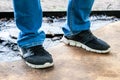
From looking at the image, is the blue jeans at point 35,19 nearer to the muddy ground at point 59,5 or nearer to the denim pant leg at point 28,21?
the denim pant leg at point 28,21

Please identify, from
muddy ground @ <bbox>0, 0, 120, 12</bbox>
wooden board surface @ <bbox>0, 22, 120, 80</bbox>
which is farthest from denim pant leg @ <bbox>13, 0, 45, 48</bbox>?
muddy ground @ <bbox>0, 0, 120, 12</bbox>

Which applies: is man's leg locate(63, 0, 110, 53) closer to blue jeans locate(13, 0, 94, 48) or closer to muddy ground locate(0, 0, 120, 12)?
blue jeans locate(13, 0, 94, 48)

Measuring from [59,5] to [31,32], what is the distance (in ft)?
3.39

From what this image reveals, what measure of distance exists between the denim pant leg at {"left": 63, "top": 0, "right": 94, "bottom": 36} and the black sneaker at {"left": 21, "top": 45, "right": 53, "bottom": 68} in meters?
0.28

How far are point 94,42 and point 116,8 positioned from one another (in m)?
0.81

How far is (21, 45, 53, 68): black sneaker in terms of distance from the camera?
1.70 m

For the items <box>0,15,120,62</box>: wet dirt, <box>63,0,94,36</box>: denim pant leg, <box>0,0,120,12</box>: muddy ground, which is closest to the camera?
<box>63,0,94,36</box>: denim pant leg

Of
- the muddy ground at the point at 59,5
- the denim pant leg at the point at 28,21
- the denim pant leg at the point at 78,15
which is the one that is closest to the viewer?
the denim pant leg at the point at 28,21

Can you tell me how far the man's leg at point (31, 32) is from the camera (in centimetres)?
161

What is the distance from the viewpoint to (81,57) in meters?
1.88

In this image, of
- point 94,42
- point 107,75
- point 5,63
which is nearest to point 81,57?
point 94,42

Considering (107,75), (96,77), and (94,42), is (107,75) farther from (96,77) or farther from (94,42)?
(94,42)

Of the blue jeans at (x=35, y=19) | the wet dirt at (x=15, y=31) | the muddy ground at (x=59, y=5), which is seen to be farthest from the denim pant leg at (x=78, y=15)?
the muddy ground at (x=59, y=5)

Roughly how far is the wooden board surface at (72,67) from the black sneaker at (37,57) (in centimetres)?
3
